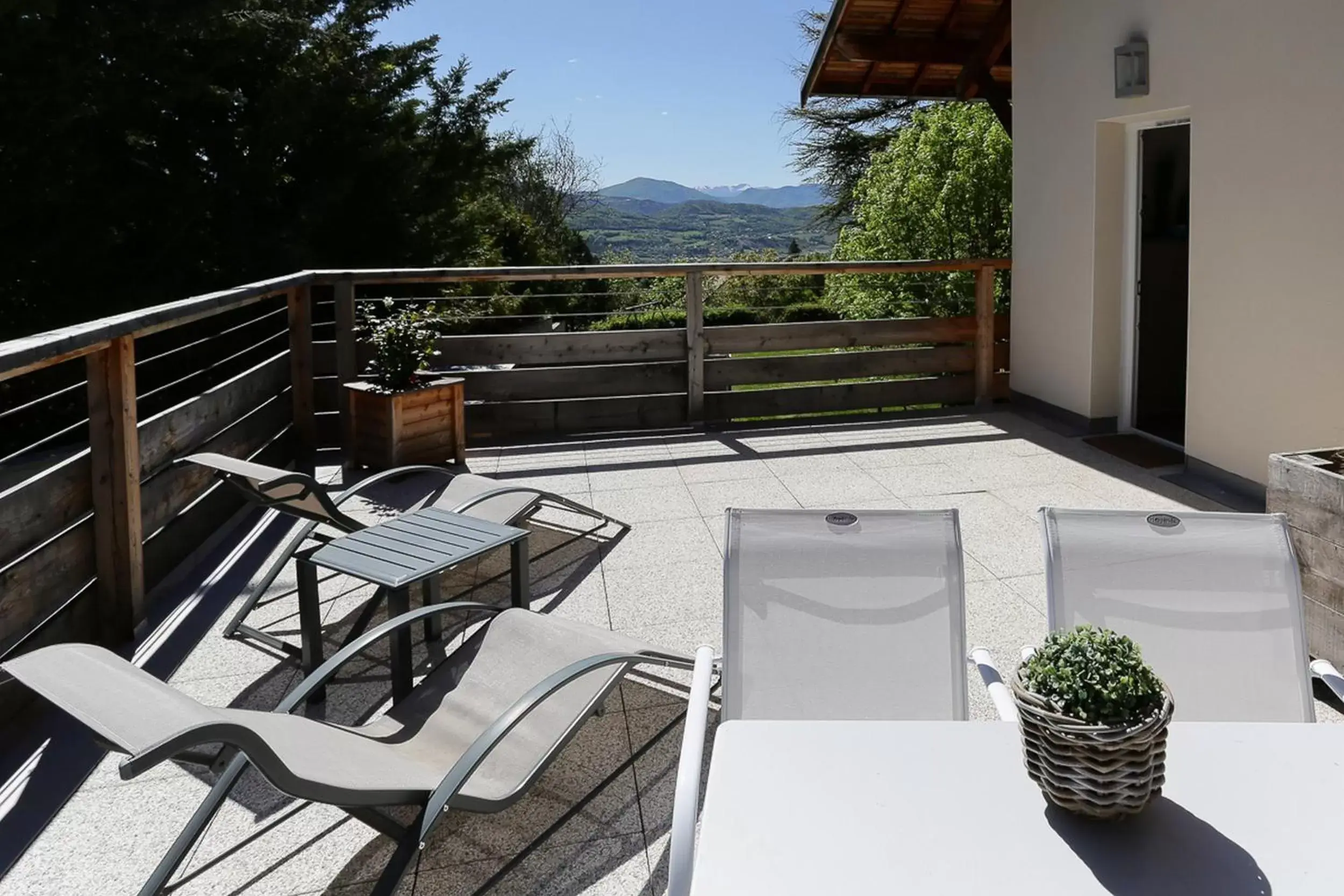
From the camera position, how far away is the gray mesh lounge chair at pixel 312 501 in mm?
3660

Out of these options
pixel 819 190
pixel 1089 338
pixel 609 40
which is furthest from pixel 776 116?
pixel 609 40

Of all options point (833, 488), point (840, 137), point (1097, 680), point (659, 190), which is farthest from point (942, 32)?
point (659, 190)

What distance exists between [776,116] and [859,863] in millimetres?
28096

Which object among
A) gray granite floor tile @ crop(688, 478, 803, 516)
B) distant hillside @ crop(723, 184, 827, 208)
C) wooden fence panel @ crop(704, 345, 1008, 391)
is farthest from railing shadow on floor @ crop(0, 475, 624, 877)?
distant hillside @ crop(723, 184, 827, 208)

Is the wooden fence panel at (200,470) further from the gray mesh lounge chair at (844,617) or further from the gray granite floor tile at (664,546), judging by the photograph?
the gray mesh lounge chair at (844,617)

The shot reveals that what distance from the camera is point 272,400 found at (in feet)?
19.6

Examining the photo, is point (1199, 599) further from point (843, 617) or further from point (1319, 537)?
point (1319, 537)

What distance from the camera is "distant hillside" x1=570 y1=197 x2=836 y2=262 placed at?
96.1 feet

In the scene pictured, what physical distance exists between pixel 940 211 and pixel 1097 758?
29.5ft

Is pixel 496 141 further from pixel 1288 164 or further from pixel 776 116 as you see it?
pixel 1288 164

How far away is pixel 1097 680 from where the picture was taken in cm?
139

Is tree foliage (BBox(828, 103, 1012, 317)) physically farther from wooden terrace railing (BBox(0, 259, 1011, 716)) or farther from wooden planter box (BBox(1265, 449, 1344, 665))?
wooden planter box (BBox(1265, 449, 1344, 665))

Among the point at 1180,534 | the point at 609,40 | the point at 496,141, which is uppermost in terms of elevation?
the point at 609,40

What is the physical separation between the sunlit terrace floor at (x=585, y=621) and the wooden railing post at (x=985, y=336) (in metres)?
0.65
